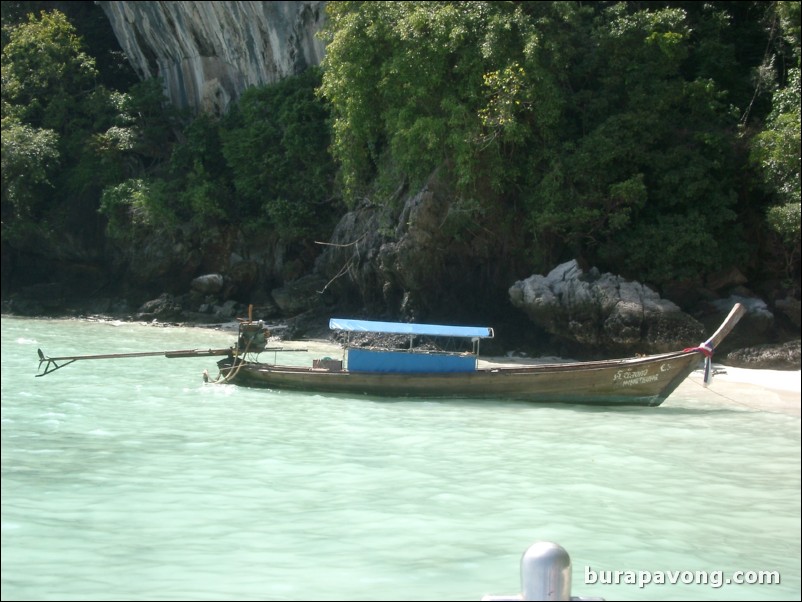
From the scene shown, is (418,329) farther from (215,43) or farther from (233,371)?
(215,43)

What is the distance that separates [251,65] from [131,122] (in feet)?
12.5

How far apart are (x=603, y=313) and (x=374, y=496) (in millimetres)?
8615

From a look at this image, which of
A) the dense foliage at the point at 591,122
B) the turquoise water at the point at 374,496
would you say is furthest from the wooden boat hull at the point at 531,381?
the dense foliage at the point at 591,122

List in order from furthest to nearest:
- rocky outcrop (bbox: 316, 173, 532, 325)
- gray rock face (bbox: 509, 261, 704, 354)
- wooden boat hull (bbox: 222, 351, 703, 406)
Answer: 1. rocky outcrop (bbox: 316, 173, 532, 325)
2. gray rock face (bbox: 509, 261, 704, 354)
3. wooden boat hull (bbox: 222, 351, 703, 406)

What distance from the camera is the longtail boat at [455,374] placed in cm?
1038

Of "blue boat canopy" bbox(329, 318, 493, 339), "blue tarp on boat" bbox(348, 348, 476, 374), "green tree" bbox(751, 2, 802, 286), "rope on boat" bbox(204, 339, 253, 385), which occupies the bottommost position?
"rope on boat" bbox(204, 339, 253, 385)

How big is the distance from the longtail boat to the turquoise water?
285mm

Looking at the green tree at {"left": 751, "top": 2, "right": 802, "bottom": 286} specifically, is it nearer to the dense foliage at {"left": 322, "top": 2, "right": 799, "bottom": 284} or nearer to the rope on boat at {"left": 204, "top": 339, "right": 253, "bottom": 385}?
the dense foliage at {"left": 322, "top": 2, "right": 799, "bottom": 284}

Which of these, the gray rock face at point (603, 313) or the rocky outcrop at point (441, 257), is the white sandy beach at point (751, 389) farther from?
the rocky outcrop at point (441, 257)

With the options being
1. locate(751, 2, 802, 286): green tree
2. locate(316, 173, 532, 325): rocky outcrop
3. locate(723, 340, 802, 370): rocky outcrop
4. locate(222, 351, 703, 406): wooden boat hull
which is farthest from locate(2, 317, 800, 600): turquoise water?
locate(316, 173, 532, 325): rocky outcrop

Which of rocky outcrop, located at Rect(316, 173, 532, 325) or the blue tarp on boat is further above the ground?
rocky outcrop, located at Rect(316, 173, 532, 325)

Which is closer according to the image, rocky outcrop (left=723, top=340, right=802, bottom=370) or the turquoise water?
the turquoise water

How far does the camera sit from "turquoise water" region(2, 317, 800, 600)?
196 inches

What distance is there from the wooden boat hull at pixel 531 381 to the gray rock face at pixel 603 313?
3533 mm
